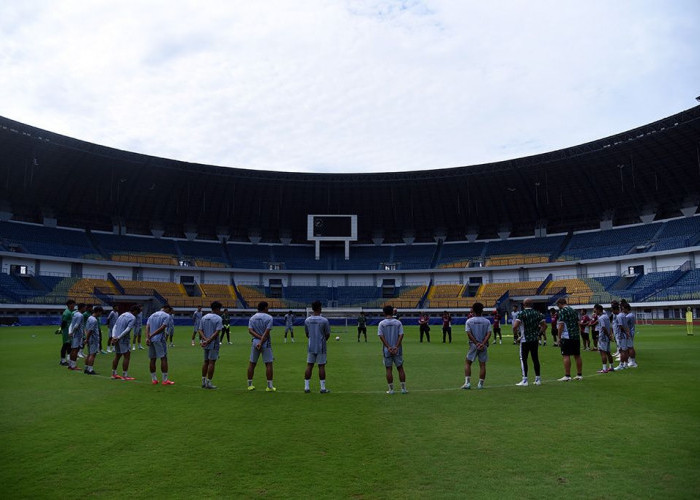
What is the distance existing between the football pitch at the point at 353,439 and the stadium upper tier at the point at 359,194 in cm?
5496

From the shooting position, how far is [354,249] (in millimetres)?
86625

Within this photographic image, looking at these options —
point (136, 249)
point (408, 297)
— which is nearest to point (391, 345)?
point (408, 297)

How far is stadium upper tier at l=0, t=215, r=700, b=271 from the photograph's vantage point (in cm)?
6378

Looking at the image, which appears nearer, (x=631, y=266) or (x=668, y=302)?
(x=668, y=302)

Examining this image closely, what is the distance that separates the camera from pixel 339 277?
83.4 meters

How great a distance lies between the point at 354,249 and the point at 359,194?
9.80 meters

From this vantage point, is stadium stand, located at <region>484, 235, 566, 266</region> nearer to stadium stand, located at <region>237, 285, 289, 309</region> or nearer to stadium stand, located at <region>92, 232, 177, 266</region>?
stadium stand, located at <region>237, 285, 289, 309</region>

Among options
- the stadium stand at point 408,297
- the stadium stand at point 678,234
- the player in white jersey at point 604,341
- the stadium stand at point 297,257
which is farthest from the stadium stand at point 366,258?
the player in white jersey at point 604,341

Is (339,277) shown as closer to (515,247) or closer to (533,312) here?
(515,247)

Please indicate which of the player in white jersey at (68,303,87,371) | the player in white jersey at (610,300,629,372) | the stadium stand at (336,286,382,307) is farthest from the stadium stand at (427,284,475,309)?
the player in white jersey at (68,303,87,371)

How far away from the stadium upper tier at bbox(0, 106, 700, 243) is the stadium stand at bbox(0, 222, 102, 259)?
316 mm

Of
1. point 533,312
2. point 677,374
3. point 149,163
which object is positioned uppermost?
point 149,163

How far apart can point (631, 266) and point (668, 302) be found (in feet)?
42.0

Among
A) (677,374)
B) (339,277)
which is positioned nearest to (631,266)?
(339,277)
